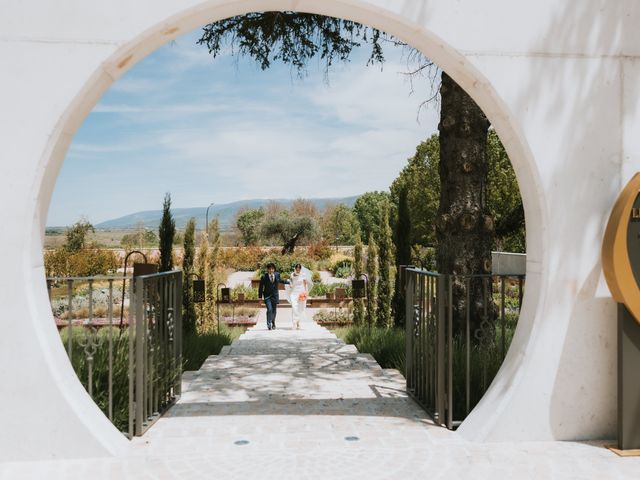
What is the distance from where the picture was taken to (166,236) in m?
13.5

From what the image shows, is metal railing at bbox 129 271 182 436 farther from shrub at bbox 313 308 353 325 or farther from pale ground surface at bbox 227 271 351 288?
pale ground surface at bbox 227 271 351 288

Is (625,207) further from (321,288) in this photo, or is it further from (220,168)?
(220,168)

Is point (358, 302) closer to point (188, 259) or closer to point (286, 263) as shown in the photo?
point (188, 259)

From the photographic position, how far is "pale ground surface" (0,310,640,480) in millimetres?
4273

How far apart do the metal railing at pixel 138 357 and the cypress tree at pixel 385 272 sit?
9.07 m

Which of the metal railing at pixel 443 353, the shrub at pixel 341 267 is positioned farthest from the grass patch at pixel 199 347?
the shrub at pixel 341 267

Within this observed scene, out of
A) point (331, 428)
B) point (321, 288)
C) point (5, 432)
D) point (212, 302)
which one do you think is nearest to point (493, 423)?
point (331, 428)

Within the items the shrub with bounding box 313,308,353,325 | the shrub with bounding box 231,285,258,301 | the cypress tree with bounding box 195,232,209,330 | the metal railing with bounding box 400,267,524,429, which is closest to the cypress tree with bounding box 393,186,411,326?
the shrub with bounding box 313,308,353,325

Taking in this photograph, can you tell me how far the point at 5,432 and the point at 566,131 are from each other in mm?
4923

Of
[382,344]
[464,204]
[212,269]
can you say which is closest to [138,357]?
[464,204]

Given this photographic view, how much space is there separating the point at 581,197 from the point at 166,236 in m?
10.2

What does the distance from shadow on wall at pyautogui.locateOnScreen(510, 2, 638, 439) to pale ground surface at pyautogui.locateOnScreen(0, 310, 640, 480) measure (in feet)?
1.37

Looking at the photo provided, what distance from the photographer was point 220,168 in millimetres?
147875

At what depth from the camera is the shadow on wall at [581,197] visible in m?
4.88
